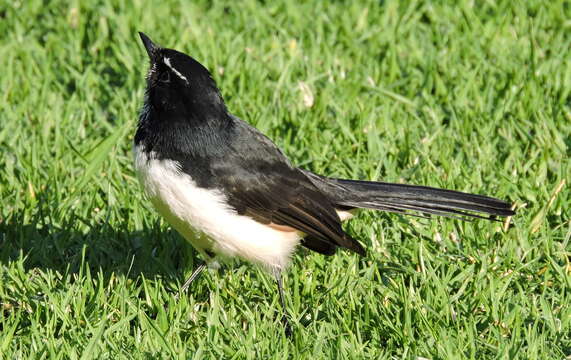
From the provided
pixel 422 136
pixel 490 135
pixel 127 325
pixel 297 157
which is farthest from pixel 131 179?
pixel 490 135

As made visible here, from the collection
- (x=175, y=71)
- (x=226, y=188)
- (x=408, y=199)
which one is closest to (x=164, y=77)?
(x=175, y=71)

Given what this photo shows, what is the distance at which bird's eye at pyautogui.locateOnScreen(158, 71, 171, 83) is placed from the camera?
513 centimetres

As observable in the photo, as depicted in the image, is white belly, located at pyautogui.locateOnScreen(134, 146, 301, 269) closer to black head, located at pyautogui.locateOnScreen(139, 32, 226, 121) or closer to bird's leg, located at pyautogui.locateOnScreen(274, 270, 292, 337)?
bird's leg, located at pyautogui.locateOnScreen(274, 270, 292, 337)

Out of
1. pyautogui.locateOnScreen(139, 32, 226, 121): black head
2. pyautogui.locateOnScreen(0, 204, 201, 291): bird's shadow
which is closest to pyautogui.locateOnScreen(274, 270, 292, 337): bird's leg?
pyautogui.locateOnScreen(0, 204, 201, 291): bird's shadow

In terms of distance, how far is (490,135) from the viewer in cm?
667

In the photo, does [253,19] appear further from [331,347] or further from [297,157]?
[331,347]

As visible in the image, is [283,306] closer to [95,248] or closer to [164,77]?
[95,248]

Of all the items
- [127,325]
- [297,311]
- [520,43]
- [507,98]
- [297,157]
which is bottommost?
[127,325]

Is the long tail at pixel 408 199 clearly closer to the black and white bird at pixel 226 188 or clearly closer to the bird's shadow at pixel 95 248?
the black and white bird at pixel 226 188

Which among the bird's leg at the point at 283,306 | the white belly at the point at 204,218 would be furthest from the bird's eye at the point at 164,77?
the bird's leg at the point at 283,306

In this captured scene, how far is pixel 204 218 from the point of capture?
489 cm

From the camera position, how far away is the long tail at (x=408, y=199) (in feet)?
17.5

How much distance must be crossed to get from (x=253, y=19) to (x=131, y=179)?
2560 millimetres

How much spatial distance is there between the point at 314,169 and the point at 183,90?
1.62 metres
